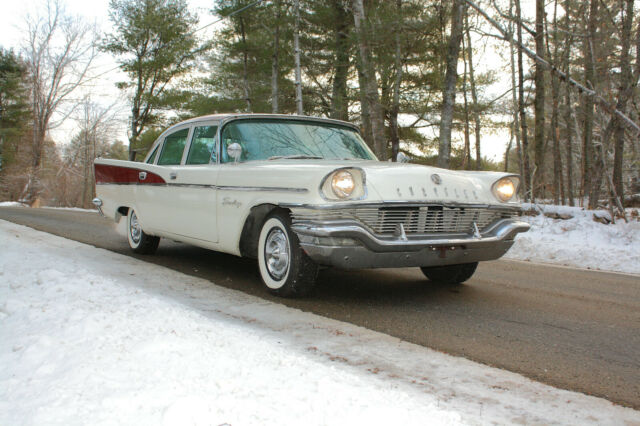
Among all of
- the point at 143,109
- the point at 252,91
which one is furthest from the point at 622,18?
the point at 143,109

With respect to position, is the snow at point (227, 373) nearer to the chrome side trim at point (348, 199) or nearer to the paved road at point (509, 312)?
the paved road at point (509, 312)

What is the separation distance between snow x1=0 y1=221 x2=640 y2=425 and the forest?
10.3 ft

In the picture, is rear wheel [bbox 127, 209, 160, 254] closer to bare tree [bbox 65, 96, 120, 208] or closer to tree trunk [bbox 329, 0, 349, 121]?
tree trunk [bbox 329, 0, 349, 121]

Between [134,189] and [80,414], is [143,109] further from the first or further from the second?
[80,414]

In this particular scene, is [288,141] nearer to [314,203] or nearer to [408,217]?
[314,203]

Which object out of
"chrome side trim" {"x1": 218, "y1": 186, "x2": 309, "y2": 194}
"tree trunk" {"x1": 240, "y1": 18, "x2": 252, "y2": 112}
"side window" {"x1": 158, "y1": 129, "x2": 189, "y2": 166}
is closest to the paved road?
"chrome side trim" {"x1": 218, "y1": 186, "x2": 309, "y2": 194}

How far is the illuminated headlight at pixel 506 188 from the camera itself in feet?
14.8

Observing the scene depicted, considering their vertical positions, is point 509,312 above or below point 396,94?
below

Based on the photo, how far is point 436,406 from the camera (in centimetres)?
212

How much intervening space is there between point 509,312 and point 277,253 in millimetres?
1889

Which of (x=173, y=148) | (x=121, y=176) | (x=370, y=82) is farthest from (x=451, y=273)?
(x=370, y=82)

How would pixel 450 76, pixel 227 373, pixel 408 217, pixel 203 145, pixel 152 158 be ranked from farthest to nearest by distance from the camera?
pixel 450 76 < pixel 152 158 < pixel 203 145 < pixel 408 217 < pixel 227 373

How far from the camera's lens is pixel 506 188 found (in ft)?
15.0

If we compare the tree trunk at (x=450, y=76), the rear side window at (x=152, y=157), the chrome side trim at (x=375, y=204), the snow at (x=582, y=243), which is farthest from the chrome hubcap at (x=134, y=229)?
the tree trunk at (x=450, y=76)
